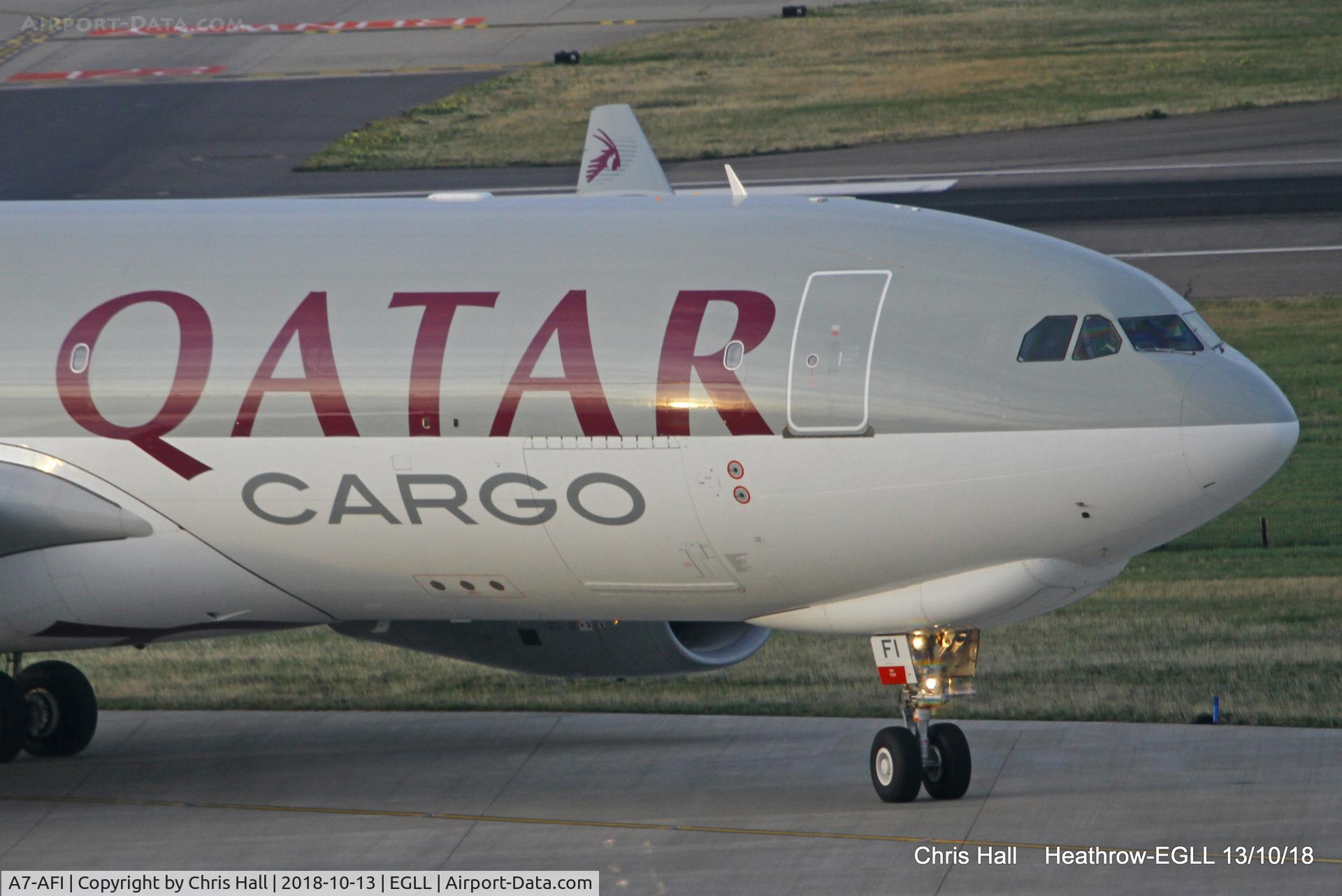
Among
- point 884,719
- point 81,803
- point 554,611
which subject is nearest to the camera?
point 554,611

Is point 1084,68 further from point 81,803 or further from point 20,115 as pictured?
point 81,803

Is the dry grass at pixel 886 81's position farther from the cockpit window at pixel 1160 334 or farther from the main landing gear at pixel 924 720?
the cockpit window at pixel 1160 334

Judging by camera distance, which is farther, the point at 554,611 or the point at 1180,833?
the point at 554,611

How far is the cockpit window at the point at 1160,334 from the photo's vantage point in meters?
12.7

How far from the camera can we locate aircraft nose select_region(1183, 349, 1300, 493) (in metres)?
12.3

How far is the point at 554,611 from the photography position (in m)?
14.3

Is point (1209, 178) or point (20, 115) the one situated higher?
point (20, 115)

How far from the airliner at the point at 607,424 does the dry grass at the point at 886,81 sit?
32.0 meters

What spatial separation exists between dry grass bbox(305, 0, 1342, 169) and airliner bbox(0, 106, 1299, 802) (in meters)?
32.0

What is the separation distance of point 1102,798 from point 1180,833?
106 centimetres

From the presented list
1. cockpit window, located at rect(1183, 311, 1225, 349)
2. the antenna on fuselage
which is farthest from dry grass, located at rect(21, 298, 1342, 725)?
the antenna on fuselage

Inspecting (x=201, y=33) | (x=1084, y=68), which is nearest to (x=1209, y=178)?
(x=1084, y=68)

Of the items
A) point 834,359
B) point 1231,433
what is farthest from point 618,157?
point 1231,433

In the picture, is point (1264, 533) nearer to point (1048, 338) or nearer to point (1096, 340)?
point (1096, 340)
